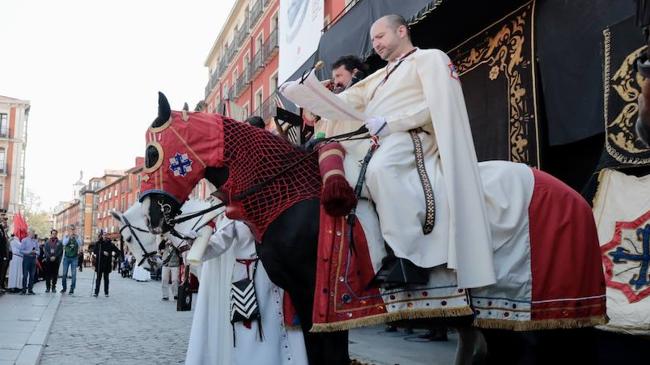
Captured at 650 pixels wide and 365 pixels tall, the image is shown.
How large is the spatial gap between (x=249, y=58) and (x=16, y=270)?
66.4 ft

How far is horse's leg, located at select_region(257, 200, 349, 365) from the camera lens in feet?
10.8

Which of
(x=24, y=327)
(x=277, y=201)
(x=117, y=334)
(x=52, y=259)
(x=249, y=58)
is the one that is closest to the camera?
(x=277, y=201)

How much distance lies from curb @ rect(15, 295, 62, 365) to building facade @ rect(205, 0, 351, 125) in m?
13.3

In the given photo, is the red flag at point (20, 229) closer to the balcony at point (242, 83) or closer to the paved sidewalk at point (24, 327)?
the paved sidewalk at point (24, 327)

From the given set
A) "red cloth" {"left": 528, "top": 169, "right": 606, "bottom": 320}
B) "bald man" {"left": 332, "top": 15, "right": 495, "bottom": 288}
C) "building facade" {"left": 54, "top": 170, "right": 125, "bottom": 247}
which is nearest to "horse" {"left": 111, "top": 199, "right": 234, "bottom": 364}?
"bald man" {"left": 332, "top": 15, "right": 495, "bottom": 288}

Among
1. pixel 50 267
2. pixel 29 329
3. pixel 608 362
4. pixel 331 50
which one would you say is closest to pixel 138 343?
pixel 29 329

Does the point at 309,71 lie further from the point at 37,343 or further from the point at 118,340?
the point at 118,340

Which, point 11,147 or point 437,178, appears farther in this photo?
point 11,147

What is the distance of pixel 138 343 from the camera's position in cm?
832

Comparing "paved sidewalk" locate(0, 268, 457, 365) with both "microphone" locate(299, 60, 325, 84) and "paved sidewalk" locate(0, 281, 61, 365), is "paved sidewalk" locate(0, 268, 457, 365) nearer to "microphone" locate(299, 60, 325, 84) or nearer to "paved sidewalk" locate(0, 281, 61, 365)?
"paved sidewalk" locate(0, 281, 61, 365)

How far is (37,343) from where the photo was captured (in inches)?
305

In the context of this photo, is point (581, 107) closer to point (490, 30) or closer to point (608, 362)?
point (490, 30)

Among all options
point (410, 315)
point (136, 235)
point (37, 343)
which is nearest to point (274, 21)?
point (136, 235)

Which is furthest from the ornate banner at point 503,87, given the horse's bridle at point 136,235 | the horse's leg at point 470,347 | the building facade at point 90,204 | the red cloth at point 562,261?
the building facade at point 90,204
